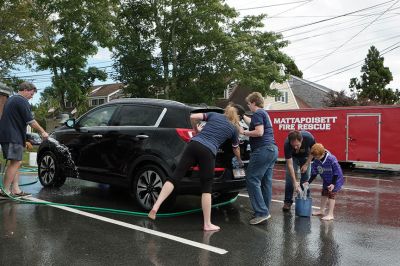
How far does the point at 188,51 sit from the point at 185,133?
58.4 ft

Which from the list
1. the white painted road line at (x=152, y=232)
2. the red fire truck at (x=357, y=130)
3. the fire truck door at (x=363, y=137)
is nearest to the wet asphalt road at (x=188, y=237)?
the white painted road line at (x=152, y=232)

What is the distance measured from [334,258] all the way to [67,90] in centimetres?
2193

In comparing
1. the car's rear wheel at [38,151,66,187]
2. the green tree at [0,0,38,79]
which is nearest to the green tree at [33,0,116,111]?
the green tree at [0,0,38,79]

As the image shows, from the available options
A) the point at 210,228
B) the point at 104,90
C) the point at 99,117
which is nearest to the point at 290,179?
the point at 210,228

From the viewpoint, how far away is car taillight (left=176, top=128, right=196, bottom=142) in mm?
6285

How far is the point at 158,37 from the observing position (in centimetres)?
2403

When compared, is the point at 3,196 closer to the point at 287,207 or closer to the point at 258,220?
the point at 258,220

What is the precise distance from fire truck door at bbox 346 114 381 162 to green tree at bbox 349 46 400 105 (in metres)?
26.4

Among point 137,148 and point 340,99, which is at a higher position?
point 340,99

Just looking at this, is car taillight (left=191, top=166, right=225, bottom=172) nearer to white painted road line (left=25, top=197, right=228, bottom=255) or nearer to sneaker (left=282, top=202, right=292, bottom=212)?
white painted road line (left=25, top=197, right=228, bottom=255)

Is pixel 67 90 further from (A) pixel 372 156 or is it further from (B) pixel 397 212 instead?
(B) pixel 397 212

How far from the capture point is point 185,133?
20.7ft

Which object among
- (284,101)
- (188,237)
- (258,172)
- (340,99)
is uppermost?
(284,101)

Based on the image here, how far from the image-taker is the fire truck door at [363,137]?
1541 cm
